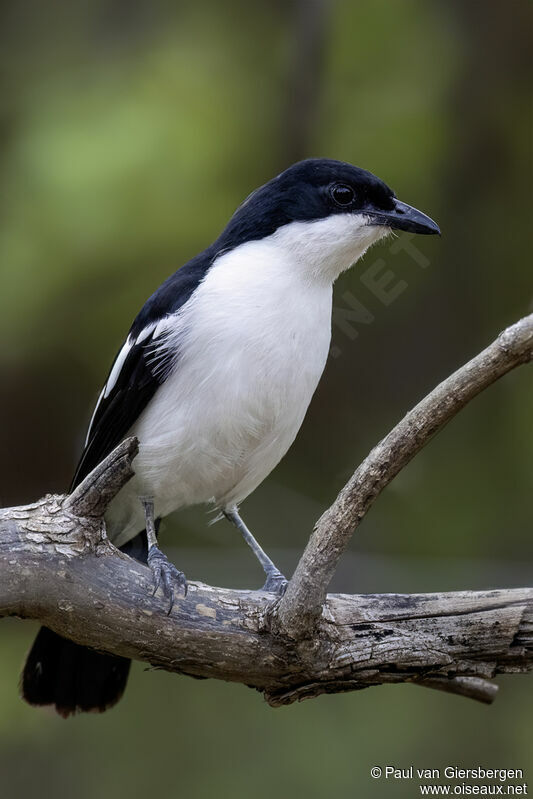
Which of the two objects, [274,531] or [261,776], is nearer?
[261,776]

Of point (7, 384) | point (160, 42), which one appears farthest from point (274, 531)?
point (160, 42)

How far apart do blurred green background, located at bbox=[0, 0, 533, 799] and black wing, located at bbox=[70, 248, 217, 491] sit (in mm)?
1235

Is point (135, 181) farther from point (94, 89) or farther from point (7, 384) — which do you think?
point (7, 384)

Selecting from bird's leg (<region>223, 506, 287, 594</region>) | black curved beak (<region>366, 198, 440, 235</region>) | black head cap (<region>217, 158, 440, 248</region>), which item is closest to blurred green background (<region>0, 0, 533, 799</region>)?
bird's leg (<region>223, 506, 287, 594</region>)

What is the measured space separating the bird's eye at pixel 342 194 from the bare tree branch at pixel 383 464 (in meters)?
1.07

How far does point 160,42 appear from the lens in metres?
4.98

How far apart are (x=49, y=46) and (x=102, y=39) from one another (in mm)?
273

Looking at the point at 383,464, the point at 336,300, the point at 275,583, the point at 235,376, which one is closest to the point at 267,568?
the point at 275,583

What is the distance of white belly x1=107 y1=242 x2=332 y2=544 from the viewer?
299 centimetres

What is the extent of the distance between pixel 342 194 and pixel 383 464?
1146mm

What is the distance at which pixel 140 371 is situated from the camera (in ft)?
10.5

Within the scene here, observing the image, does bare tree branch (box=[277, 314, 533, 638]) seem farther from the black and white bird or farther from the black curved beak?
the black curved beak

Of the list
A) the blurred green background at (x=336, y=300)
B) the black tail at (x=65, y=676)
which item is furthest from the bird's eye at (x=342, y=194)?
the black tail at (x=65, y=676)

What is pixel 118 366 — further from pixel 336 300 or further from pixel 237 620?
pixel 336 300
